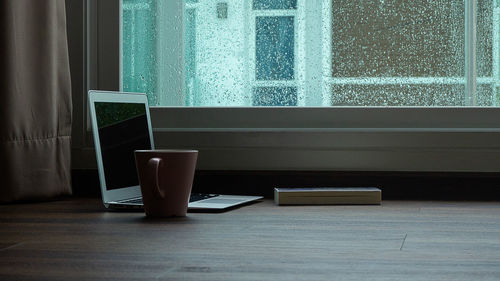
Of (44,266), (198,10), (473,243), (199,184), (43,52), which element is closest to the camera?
(44,266)

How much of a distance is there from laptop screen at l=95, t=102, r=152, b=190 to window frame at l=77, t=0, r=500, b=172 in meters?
0.21

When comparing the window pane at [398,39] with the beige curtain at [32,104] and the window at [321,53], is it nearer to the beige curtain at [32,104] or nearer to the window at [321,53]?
the window at [321,53]

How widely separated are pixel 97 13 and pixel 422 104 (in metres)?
0.76

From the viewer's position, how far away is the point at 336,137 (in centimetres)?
144

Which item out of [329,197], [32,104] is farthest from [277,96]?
[32,104]

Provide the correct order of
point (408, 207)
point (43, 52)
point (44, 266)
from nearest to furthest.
Answer: point (44, 266) → point (408, 207) → point (43, 52)

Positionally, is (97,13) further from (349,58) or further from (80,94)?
(349,58)

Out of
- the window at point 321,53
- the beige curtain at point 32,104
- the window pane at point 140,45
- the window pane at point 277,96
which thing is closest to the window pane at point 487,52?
the window at point 321,53

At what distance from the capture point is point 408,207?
3.88 ft

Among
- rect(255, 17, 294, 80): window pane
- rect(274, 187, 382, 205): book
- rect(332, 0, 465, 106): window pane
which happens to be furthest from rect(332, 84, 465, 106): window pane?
rect(274, 187, 382, 205): book

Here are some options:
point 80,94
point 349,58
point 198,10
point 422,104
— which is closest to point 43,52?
point 80,94

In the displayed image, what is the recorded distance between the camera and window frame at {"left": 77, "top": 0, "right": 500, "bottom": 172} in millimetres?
1418

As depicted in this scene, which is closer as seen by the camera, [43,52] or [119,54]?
[43,52]

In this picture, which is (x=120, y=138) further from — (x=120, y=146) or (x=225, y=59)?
(x=225, y=59)
